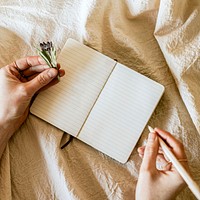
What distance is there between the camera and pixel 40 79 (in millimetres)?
978

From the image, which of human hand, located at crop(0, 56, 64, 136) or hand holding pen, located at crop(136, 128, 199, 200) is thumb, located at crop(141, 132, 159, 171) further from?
human hand, located at crop(0, 56, 64, 136)

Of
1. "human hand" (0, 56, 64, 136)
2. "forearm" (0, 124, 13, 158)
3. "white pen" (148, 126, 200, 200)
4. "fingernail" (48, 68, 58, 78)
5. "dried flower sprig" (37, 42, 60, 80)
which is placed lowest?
"forearm" (0, 124, 13, 158)

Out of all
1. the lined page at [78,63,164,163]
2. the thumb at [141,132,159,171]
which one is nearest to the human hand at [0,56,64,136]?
the lined page at [78,63,164,163]

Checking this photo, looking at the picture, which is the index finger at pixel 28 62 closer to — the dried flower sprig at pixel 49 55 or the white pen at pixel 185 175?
the dried flower sprig at pixel 49 55

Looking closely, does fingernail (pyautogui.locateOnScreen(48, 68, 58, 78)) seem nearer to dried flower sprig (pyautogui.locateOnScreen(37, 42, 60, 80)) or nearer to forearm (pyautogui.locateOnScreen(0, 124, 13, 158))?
dried flower sprig (pyautogui.locateOnScreen(37, 42, 60, 80))

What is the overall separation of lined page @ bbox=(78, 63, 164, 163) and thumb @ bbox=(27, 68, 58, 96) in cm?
16

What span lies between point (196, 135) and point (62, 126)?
37 cm

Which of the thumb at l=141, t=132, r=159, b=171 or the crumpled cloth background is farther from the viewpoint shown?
the crumpled cloth background

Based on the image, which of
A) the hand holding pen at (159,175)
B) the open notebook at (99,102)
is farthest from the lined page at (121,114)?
the hand holding pen at (159,175)

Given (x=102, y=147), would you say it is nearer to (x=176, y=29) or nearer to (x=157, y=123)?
(x=157, y=123)

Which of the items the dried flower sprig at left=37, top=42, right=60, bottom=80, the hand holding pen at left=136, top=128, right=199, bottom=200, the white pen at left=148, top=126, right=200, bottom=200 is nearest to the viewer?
the white pen at left=148, top=126, right=200, bottom=200

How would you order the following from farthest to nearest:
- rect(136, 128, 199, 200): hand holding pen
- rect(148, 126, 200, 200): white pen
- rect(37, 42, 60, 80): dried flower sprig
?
rect(37, 42, 60, 80): dried flower sprig < rect(136, 128, 199, 200): hand holding pen < rect(148, 126, 200, 200): white pen

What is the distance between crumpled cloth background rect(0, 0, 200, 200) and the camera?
3.34ft

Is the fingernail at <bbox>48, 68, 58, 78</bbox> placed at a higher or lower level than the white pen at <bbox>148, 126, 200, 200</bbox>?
lower
